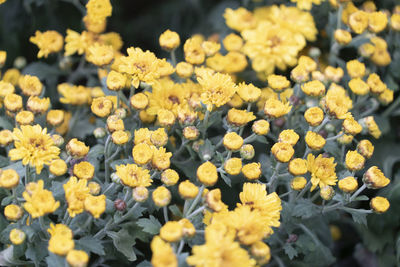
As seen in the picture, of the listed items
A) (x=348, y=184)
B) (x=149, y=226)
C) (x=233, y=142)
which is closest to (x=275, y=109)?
(x=233, y=142)

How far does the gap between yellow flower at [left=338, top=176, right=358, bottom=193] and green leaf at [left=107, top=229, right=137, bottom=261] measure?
1.96 feet

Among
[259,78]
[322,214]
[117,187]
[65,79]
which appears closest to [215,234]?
[117,187]

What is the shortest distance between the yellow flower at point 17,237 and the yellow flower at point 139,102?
0.48 m

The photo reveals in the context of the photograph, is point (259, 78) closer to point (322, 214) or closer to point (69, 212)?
point (322, 214)

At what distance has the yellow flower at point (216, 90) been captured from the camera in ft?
4.49

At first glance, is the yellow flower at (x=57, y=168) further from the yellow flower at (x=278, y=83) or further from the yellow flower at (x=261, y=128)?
the yellow flower at (x=278, y=83)

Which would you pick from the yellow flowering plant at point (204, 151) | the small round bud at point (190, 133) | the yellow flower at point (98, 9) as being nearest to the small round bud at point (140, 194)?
the yellow flowering plant at point (204, 151)

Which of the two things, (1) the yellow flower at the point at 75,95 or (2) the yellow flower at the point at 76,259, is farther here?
(1) the yellow flower at the point at 75,95

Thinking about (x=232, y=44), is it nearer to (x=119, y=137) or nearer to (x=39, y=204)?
(x=119, y=137)

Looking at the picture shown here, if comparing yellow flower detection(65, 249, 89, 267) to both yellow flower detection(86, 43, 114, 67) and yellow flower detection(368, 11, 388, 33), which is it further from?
yellow flower detection(368, 11, 388, 33)

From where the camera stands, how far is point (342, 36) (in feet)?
5.55

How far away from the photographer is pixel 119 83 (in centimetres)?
142

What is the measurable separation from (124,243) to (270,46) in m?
0.96

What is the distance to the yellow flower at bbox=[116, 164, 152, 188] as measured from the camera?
1.20m
